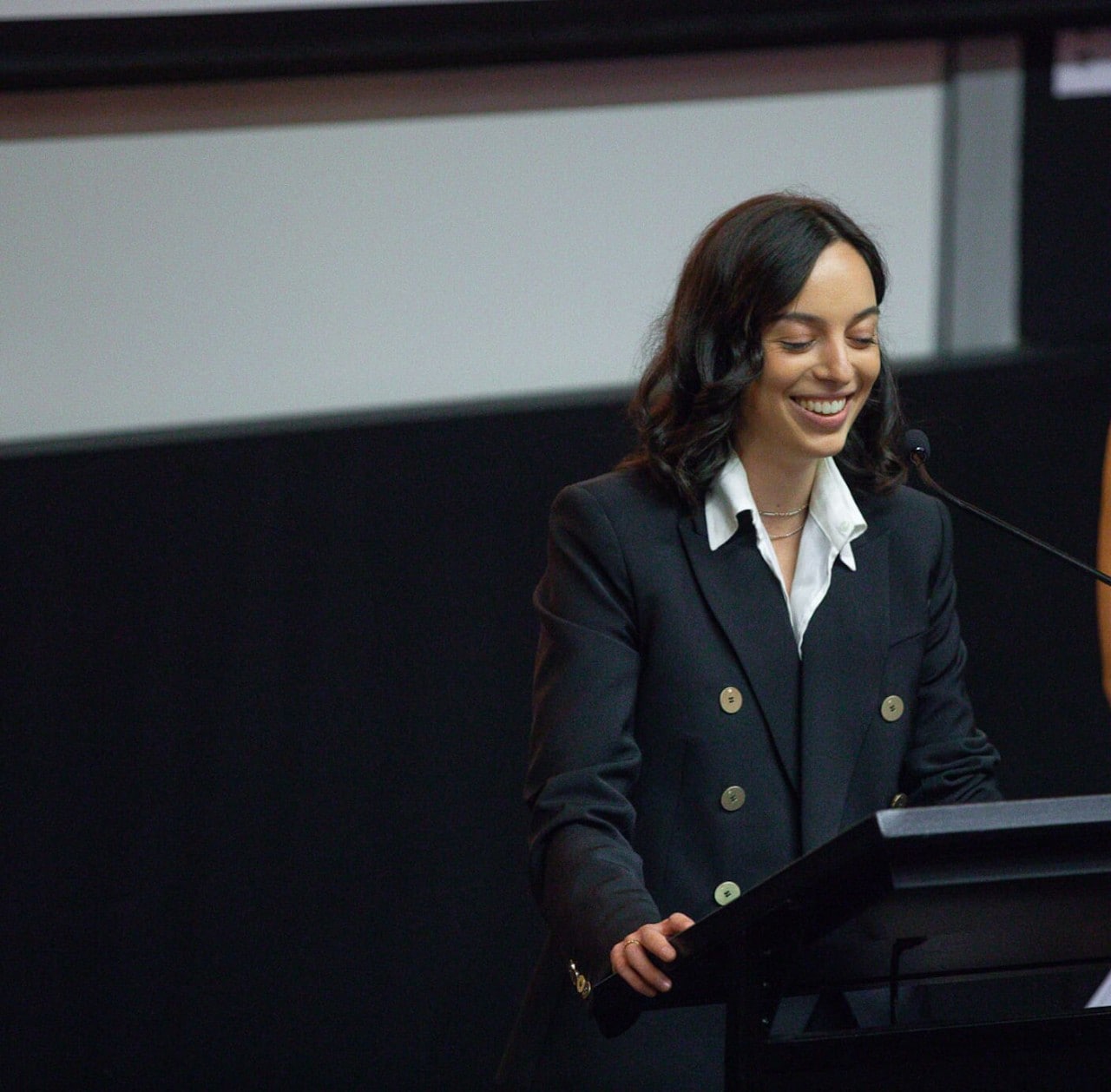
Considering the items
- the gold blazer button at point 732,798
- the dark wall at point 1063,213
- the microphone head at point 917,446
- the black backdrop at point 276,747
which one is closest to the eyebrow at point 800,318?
the microphone head at point 917,446

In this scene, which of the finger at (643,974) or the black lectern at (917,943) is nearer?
the black lectern at (917,943)

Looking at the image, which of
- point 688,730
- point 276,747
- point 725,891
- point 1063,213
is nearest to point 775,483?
point 688,730

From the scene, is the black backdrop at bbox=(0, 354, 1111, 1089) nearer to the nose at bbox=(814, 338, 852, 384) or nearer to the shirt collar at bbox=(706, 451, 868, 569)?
the shirt collar at bbox=(706, 451, 868, 569)

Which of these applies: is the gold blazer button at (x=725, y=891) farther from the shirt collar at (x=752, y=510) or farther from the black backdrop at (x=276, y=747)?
the black backdrop at (x=276, y=747)

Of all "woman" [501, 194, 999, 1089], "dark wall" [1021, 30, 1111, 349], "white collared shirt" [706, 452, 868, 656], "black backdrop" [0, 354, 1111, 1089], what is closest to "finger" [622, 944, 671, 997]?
"woman" [501, 194, 999, 1089]

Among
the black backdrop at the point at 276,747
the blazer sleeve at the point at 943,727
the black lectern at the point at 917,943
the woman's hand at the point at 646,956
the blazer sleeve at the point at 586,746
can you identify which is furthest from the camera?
the black backdrop at the point at 276,747

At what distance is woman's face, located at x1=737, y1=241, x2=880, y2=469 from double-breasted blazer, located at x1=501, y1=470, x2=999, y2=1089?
131 millimetres

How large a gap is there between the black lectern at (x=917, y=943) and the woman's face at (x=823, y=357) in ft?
1.94

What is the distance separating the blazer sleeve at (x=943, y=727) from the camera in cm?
185

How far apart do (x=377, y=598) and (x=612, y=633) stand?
58.7 inches

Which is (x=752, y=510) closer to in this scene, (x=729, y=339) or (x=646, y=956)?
(x=729, y=339)

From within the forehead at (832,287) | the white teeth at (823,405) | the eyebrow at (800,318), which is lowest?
the white teeth at (823,405)

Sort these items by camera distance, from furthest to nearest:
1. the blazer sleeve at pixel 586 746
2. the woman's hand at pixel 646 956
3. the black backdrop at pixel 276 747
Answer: the black backdrop at pixel 276 747 → the blazer sleeve at pixel 586 746 → the woman's hand at pixel 646 956

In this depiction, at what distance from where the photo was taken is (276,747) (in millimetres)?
3205
